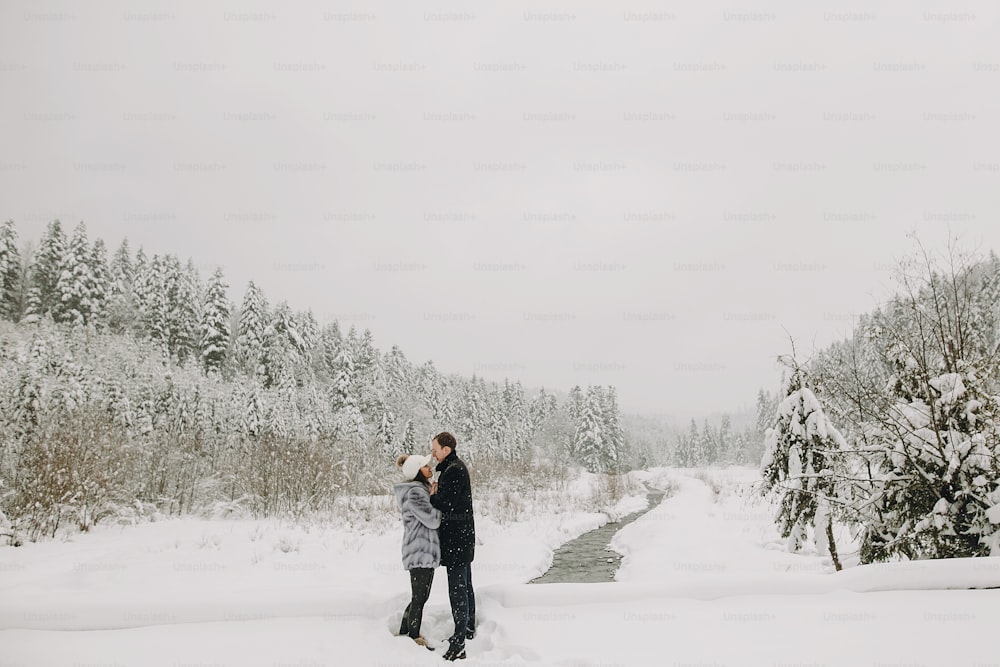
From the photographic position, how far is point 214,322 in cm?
4747

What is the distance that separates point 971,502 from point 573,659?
7087 mm

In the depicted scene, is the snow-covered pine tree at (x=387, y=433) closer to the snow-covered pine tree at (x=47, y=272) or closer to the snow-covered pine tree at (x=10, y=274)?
the snow-covered pine tree at (x=47, y=272)

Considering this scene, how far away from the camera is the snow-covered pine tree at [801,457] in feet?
33.8

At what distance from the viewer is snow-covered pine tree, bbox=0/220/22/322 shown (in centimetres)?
4372

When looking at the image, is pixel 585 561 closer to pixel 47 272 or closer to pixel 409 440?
pixel 409 440

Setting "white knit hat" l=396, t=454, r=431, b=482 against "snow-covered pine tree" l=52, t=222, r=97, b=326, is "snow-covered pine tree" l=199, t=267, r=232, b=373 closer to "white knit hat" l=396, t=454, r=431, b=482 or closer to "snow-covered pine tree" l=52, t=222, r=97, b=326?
"snow-covered pine tree" l=52, t=222, r=97, b=326

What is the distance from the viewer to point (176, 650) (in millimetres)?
4332

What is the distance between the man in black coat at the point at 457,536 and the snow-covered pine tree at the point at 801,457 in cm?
786

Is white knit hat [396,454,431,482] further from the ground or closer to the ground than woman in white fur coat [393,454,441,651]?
further from the ground

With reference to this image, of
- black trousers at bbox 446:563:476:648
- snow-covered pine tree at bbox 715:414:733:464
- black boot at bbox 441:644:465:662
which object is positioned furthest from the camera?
snow-covered pine tree at bbox 715:414:733:464

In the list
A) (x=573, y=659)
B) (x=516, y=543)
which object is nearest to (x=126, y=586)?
(x=573, y=659)

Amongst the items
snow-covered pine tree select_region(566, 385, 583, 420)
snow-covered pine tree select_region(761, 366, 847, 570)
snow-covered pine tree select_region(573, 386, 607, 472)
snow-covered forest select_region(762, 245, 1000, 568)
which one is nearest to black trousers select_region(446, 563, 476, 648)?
snow-covered forest select_region(762, 245, 1000, 568)

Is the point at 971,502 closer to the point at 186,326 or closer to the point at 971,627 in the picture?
the point at 971,627

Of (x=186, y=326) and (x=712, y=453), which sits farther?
(x=712, y=453)
